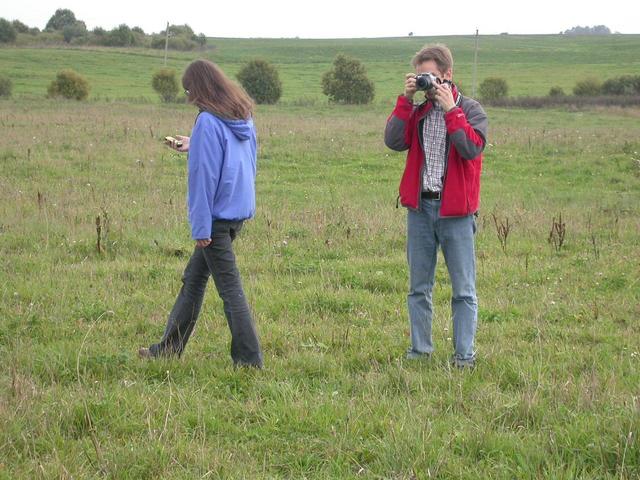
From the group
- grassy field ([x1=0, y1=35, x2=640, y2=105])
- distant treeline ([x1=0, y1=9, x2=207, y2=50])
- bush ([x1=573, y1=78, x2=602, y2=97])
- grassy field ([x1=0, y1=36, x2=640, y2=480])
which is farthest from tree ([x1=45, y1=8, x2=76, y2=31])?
grassy field ([x1=0, y1=36, x2=640, y2=480])

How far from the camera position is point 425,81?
15.6 ft

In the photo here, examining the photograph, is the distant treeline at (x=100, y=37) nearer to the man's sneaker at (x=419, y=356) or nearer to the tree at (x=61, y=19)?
the tree at (x=61, y=19)

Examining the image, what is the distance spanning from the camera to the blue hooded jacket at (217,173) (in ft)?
15.7

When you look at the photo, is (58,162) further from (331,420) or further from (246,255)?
(331,420)

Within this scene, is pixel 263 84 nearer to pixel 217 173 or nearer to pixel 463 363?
pixel 217 173

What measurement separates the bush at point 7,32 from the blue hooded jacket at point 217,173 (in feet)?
259

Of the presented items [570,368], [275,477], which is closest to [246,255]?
[570,368]

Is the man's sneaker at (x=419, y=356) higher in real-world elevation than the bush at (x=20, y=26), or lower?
lower

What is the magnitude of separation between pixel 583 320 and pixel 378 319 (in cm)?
168

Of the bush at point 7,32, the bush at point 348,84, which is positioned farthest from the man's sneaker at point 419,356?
the bush at point 7,32

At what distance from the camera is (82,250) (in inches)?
338

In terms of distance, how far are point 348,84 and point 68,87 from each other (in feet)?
51.1

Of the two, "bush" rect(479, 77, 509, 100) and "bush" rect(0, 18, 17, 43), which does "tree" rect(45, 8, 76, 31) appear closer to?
"bush" rect(0, 18, 17, 43)

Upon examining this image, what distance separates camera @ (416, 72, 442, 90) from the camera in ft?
15.6
